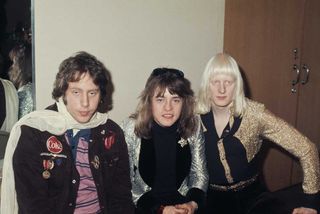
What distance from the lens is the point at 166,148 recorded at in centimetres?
192

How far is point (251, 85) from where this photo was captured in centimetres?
274

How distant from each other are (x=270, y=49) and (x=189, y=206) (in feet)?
4.93

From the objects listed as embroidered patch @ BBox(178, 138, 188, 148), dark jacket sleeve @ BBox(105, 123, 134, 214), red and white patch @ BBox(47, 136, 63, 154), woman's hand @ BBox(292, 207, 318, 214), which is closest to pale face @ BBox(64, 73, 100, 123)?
red and white patch @ BBox(47, 136, 63, 154)

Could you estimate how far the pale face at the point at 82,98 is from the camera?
1612mm

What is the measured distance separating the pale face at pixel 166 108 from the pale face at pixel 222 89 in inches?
8.7

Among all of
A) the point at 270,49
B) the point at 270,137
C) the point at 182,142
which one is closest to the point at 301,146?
the point at 270,137

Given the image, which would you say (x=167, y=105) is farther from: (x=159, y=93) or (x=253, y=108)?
(x=253, y=108)

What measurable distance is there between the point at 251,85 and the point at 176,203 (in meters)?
1.26

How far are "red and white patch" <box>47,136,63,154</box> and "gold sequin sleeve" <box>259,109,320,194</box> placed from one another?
1059 millimetres

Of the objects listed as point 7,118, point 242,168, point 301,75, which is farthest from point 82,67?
point 301,75

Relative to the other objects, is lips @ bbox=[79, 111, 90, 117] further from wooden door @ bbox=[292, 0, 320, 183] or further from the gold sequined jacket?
wooden door @ bbox=[292, 0, 320, 183]

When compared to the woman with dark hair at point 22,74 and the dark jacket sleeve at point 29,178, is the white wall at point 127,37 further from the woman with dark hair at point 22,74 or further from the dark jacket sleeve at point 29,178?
the dark jacket sleeve at point 29,178

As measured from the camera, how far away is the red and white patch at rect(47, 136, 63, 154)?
1.60 m

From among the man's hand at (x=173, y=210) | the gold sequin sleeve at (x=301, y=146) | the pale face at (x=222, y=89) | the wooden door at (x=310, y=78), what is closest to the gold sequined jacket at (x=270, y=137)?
the gold sequin sleeve at (x=301, y=146)
